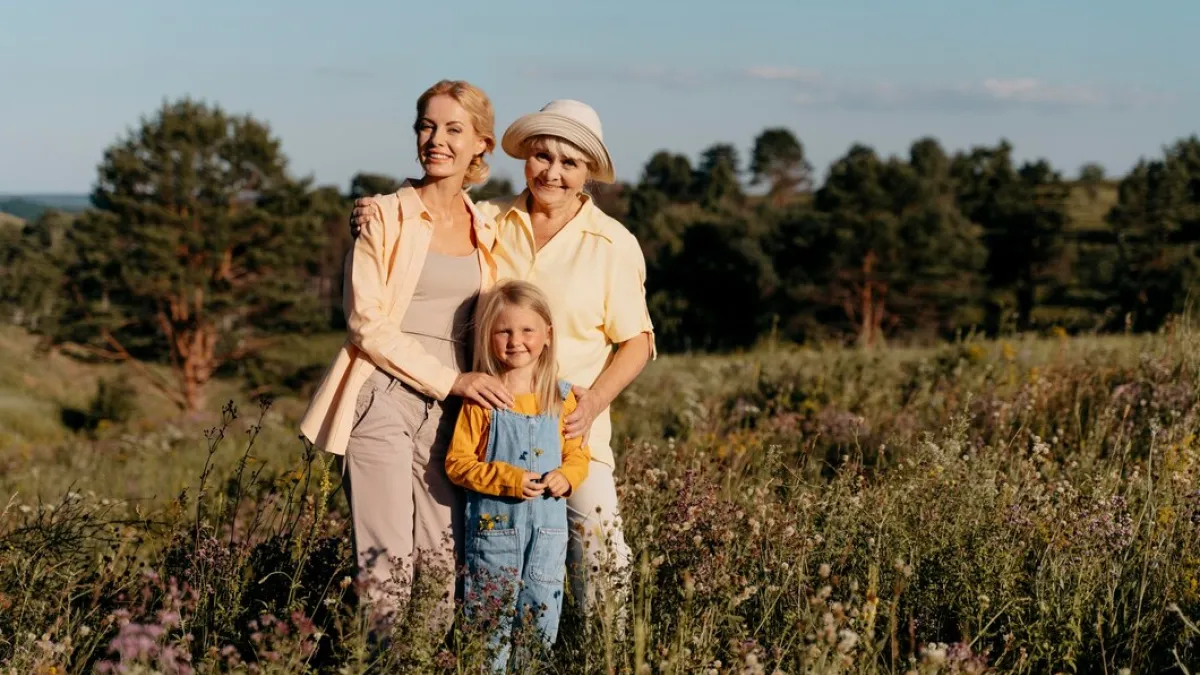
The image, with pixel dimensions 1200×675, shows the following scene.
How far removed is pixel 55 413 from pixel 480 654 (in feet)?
132

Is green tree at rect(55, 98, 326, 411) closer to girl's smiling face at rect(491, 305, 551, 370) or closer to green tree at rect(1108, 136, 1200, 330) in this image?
green tree at rect(1108, 136, 1200, 330)

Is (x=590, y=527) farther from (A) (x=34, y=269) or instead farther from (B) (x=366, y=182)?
(B) (x=366, y=182)

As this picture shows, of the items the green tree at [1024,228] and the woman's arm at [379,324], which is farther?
the green tree at [1024,228]

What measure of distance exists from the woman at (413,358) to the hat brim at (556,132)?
11cm

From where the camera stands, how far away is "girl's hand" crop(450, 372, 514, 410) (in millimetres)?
3703

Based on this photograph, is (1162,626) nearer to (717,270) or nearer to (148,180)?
(148,180)

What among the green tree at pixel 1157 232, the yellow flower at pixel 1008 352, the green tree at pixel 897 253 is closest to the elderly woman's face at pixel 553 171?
the yellow flower at pixel 1008 352

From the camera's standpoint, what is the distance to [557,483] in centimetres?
364

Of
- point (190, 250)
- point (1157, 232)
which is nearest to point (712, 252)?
point (1157, 232)

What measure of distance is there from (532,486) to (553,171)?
3.83ft

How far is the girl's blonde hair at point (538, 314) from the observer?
12.2 feet

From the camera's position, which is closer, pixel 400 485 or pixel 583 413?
pixel 400 485

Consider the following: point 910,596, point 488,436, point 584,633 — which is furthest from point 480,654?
point 910,596

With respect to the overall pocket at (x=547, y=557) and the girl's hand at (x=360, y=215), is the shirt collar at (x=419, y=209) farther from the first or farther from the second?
the overall pocket at (x=547, y=557)
